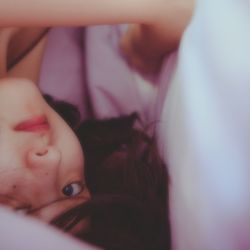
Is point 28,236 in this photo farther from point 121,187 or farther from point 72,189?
point 121,187

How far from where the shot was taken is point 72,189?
67 cm

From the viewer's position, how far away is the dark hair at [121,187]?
0.69 m

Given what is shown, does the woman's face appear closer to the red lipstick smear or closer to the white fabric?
the red lipstick smear

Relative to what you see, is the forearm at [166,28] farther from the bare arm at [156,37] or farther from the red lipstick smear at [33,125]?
the red lipstick smear at [33,125]

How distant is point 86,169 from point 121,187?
107 mm

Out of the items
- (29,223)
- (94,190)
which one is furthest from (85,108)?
(29,223)

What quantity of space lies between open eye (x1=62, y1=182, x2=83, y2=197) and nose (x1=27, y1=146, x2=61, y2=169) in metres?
0.05

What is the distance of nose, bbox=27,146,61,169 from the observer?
2.05 feet

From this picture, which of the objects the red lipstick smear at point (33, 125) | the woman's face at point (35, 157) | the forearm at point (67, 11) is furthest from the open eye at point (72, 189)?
the forearm at point (67, 11)

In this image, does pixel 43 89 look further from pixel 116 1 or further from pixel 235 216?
pixel 235 216

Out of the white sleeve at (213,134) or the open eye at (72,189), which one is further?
the open eye at (72,189)

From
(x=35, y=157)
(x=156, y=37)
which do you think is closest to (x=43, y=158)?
(x=35, y=157)

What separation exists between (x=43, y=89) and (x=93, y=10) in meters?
0.33

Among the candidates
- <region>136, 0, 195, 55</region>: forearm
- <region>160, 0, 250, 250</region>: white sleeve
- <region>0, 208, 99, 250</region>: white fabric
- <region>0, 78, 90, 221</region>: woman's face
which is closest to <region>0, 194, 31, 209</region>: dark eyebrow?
<region>0, 78, 90, 221</region>: woman's face
